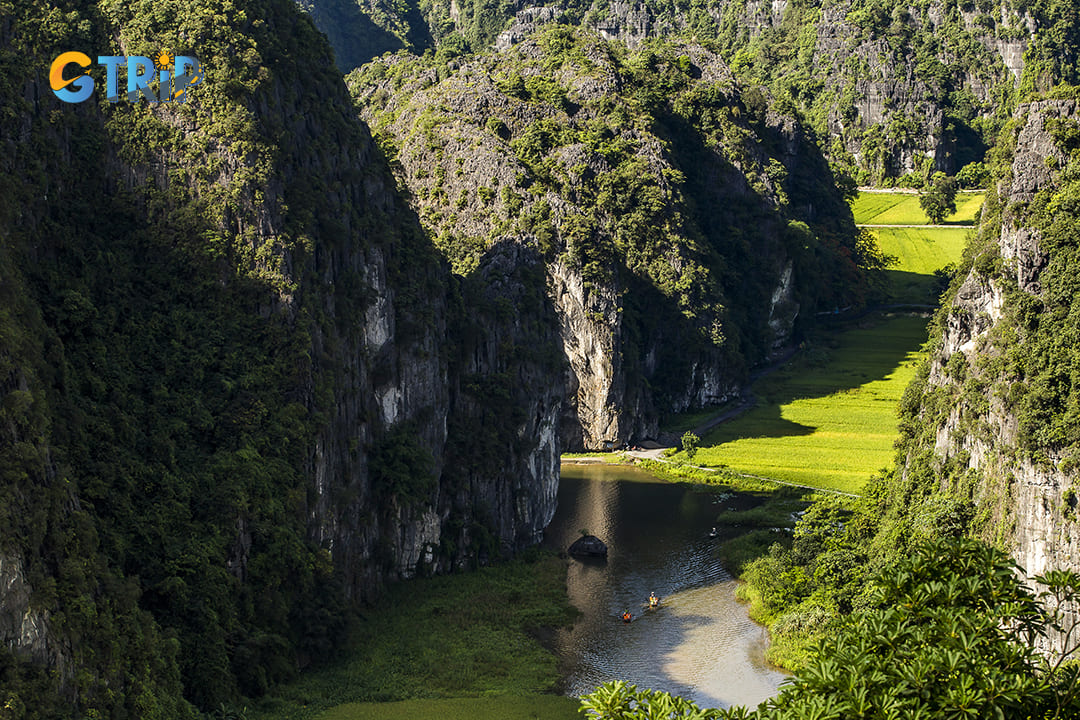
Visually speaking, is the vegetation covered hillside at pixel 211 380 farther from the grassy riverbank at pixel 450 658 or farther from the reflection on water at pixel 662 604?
the reflection on water at pixel 662 604

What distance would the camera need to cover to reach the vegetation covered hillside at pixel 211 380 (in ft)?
129

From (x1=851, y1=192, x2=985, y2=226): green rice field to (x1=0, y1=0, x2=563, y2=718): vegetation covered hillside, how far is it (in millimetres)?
106887

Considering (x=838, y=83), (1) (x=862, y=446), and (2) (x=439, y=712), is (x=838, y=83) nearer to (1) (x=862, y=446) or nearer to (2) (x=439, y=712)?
(1) (x=862, y=446)

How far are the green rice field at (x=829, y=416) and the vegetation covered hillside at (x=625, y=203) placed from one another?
513 centimetres

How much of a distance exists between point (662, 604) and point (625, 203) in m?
54.3

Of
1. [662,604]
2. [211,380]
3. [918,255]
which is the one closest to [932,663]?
[211,380]

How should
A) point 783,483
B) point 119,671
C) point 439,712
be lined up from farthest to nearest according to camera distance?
point 783,483, point 439,712, point 119,671

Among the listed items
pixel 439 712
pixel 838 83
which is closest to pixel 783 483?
pixel 439 712

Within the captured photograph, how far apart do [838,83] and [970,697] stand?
590ft

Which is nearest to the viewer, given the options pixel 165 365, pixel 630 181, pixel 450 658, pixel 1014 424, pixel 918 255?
pixel 165 365

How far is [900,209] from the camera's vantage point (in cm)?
17112

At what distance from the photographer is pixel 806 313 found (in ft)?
434

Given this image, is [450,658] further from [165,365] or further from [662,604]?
[165,365]

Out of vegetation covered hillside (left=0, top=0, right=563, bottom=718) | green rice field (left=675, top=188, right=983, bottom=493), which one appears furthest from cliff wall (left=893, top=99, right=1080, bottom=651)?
vegetation covered hillside (left=0, top=0, right=563, bottom=718)
